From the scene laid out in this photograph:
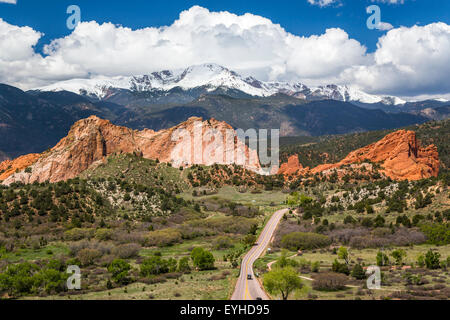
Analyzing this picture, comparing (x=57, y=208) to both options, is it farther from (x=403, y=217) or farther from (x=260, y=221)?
(x=403, y=217)

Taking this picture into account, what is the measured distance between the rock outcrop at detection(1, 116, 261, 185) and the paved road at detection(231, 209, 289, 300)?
2235 inches

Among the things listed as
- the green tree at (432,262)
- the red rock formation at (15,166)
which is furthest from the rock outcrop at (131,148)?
the green tree at (432,262)

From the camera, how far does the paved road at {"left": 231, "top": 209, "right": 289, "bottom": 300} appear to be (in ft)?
138

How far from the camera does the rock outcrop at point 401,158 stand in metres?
135

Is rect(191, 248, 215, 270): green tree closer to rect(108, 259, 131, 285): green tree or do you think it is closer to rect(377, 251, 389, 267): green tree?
rect(108, 259, 131, 285): green tree

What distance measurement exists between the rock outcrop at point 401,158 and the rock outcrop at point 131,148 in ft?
128

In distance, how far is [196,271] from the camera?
192ft

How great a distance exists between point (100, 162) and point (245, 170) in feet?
179

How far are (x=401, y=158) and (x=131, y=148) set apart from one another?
97.1 metres

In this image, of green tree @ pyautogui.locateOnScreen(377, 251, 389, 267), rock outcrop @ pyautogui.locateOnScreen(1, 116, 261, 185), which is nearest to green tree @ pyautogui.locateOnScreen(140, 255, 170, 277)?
green tree @ pyautogui.locateOnScreen(377, 251, 389, 267)

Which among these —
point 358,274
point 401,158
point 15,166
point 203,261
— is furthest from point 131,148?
point 358,274

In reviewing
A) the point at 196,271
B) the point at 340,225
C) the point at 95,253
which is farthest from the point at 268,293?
the point at 340,225

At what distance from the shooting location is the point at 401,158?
141m

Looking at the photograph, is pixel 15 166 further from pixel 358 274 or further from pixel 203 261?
pixel 358 274
